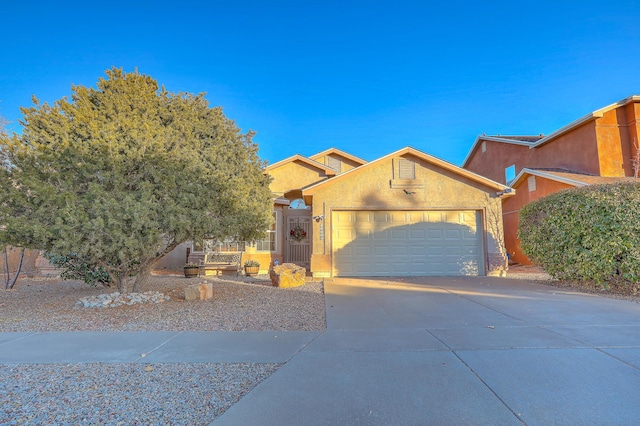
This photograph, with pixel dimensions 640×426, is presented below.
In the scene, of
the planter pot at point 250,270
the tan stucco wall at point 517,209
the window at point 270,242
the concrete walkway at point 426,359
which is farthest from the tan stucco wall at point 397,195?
the concrete walkway at point 426,359

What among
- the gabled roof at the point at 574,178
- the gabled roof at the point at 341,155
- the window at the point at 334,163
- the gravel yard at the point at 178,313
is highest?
the gabled roof at the point at 341,155

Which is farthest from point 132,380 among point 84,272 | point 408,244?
point 408,244

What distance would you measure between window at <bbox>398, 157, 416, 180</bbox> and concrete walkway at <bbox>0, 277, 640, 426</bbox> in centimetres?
618

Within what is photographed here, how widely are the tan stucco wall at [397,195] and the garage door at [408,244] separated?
27 cm

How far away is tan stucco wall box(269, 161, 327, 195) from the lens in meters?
16.4

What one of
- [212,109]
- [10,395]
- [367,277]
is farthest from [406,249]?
[10,395]

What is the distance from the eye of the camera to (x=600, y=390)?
268 centimetres

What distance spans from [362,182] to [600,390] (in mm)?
9213

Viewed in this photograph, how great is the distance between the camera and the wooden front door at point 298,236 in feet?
47.2

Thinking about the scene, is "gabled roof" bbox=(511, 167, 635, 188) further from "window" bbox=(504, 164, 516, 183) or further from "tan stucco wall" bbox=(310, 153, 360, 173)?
"tan stucco wall" bbox=(310, 153, 360, 173)

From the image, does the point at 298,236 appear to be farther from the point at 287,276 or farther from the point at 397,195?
the point at 287,276

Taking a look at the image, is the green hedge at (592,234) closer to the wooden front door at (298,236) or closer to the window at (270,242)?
the wooden front door at (298,236)

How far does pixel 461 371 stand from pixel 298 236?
37.8 feet

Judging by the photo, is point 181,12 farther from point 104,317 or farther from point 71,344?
point 71,344
